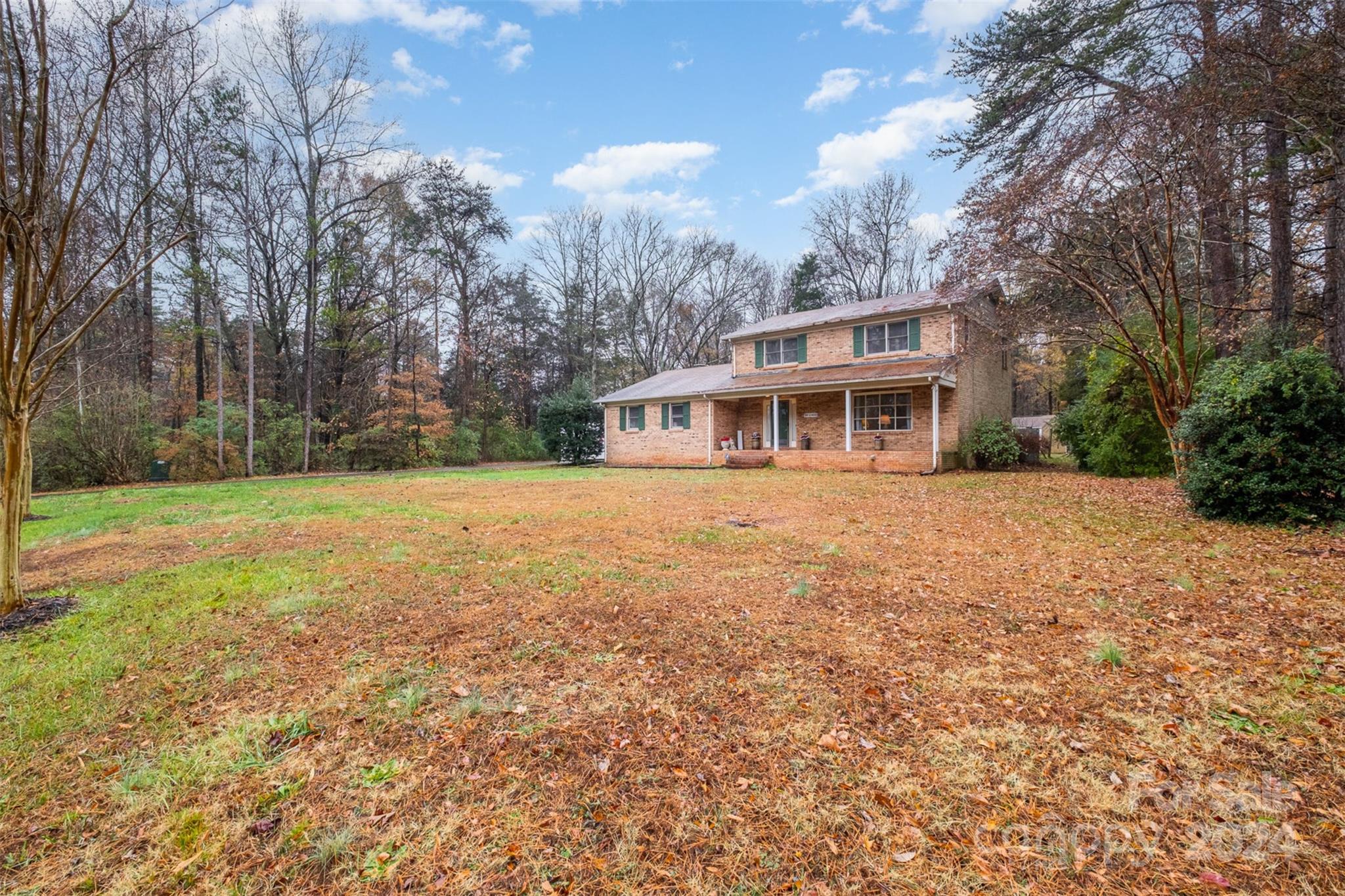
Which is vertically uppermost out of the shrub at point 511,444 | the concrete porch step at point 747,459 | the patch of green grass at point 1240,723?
the shrub at point 511,444

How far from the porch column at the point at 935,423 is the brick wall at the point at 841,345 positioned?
184 cm

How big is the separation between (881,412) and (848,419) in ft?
4.80

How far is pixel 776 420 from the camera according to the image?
17328mm

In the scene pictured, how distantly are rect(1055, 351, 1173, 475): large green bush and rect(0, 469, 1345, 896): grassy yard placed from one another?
8.33 meters

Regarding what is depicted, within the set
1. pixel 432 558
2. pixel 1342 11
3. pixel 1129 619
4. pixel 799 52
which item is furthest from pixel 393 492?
pixel 1342 11

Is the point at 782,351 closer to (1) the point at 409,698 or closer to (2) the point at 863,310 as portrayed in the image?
(2) the point at 863,310

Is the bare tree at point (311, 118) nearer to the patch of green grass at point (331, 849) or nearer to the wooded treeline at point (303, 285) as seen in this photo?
the wooded treeline at point (303, 285)

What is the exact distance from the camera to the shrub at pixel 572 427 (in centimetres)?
2339

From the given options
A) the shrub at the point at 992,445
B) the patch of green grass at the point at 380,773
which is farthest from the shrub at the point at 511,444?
the patch of green grass at the point at 380,773

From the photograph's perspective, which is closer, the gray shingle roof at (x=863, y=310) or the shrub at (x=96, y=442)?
the shrub at (x=96, y=442)

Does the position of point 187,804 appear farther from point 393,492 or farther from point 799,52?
point 799,52

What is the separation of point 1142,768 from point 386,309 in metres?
24.6

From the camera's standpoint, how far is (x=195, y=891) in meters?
1.62

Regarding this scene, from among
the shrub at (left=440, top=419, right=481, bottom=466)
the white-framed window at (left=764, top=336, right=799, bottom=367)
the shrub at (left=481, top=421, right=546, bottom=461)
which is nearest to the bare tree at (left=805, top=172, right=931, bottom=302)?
the white-framed window at (left=764, top=336, right=799, bottom=367)
